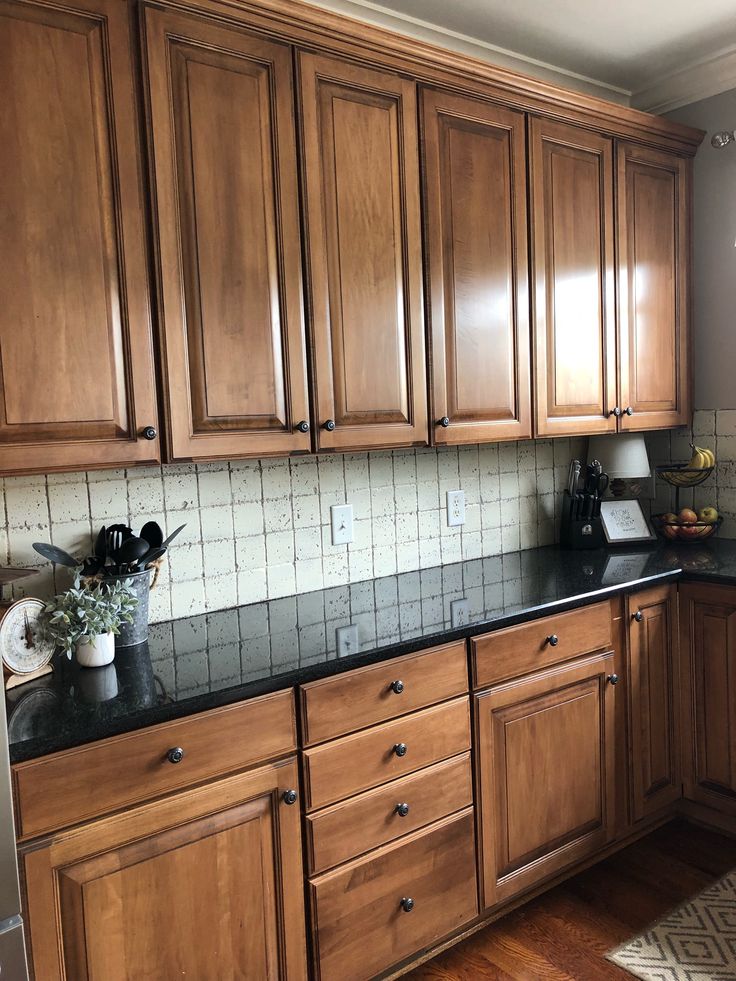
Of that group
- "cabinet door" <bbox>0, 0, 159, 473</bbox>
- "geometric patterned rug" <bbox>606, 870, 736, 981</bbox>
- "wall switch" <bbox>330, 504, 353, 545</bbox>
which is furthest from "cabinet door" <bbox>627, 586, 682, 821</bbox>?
"cabinet door" <bbox>0, 0, 159, 473</bbox>

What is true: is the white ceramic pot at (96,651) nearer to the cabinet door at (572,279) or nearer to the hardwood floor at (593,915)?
the hardwood floor at (593,915)

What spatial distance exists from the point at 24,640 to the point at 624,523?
2.14 metres

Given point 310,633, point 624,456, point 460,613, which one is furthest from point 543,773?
point 624,456

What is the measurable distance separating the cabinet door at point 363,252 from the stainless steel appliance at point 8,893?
3.56 ft

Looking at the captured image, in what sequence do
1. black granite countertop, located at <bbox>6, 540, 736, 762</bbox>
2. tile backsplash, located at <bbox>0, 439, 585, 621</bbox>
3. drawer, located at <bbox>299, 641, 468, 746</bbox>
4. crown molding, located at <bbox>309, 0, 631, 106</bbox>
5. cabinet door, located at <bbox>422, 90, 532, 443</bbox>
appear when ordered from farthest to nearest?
crown molding, located at <bbox>309, 0, 631, 106</bbox>
cabinet door, located at <bbox>422, 90, 532, 443</bbox>
tile backsplash, located at <bbox>0, 439, 585, 621</bbox>
drawer, located at <bbox>299, 641, 468, 746</bbox>
black granite countertop, located at <bbox>6, 540, 736, 762</bbox>

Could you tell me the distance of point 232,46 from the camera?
1840 millimetres

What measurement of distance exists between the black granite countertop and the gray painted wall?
2.19ft

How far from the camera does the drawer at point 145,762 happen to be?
4.56 ft

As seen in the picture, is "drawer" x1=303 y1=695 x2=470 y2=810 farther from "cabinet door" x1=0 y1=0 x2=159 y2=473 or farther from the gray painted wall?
the gray painted wall

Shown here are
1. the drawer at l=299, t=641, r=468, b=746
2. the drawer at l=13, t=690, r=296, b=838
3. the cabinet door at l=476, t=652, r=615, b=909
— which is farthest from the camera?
the cabinet door at l=476, t=652, r=615, b=909

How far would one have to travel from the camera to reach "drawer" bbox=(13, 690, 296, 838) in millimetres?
1390

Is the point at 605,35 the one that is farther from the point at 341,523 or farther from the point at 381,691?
the point at 381,691

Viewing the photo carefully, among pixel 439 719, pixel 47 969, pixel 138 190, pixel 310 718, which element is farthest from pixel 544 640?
pixel 138 190

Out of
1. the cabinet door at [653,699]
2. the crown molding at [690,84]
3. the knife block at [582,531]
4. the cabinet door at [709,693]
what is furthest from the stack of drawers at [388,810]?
the crown molding at [690,84]
